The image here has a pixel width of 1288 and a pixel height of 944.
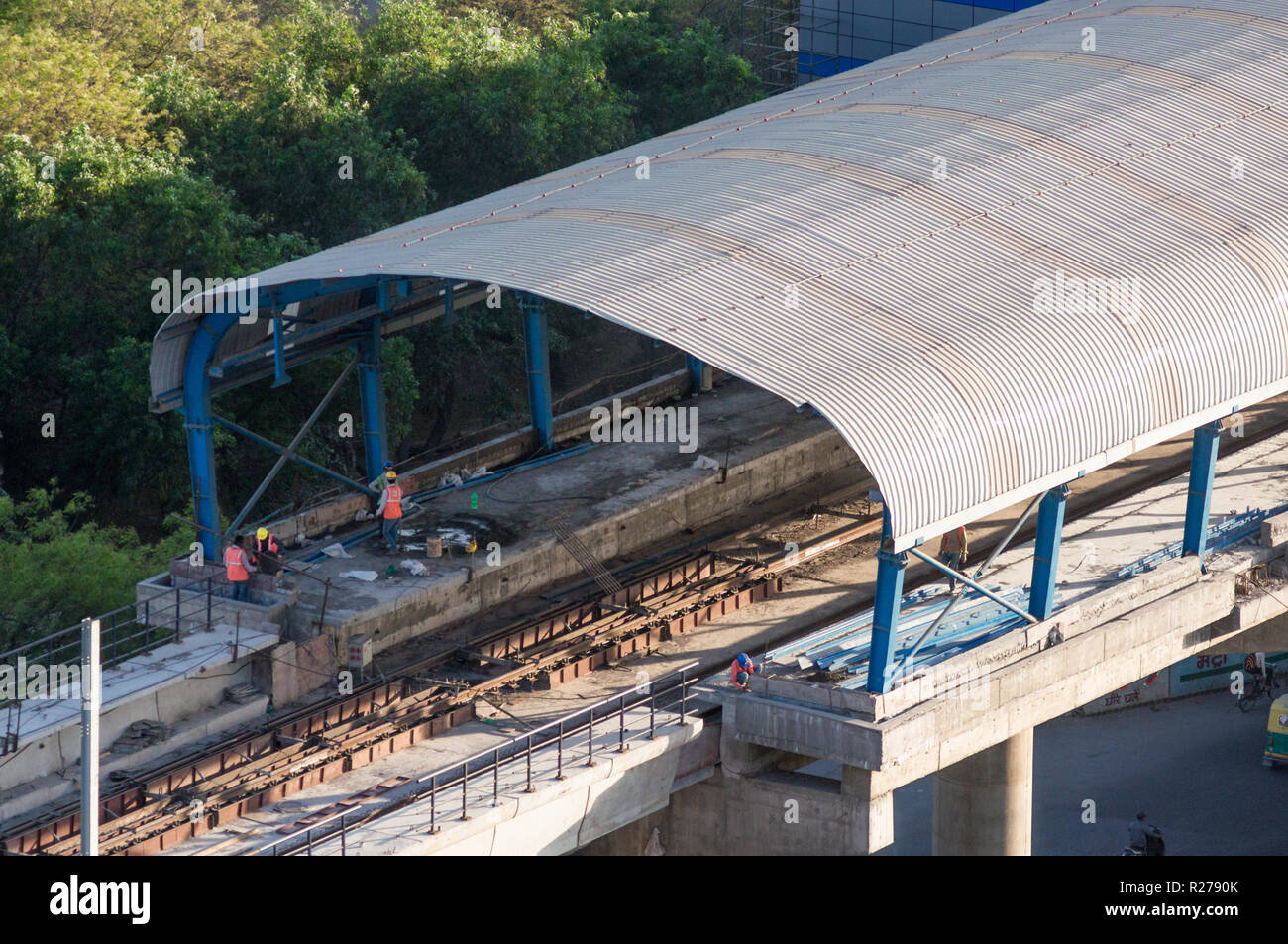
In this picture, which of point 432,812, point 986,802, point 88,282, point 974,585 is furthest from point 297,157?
point 432,812

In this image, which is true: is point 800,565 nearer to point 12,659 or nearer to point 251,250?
point 12,659

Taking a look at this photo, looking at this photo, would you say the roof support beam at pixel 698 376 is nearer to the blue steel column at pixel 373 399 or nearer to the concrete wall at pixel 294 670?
the blue steel column at pixel 373 399

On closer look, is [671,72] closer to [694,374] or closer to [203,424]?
[694,374]

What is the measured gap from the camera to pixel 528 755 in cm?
3338

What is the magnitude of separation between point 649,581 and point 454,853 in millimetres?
12067

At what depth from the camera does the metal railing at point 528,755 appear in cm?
3186

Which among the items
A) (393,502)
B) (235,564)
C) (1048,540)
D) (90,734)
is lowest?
(235,564)

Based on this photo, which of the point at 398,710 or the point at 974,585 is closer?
the point at 974,585

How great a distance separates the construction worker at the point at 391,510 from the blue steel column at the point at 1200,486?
15.3 metres

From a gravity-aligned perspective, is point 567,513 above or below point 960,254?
below

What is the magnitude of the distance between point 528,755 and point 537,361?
1659 cm

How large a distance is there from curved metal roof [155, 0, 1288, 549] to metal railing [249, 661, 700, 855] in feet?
19.6

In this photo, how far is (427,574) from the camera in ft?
137

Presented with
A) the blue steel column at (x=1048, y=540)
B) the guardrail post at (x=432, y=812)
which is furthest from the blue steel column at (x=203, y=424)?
the blue steel column at (x=1048, y=540)
